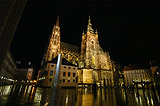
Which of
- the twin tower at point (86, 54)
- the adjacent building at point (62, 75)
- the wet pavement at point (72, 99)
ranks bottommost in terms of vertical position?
the wet pavement at point (72, 99)

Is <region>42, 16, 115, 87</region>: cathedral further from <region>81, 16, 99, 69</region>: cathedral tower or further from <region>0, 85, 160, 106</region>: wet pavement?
A: <region>0, 85, 160, 106</region>: wet pavement

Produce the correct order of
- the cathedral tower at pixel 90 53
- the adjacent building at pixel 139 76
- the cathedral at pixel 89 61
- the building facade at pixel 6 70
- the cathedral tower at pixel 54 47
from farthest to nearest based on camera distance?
the cathedral tower at pixel 54 47 < the cathedral tower at pixel 90 53 < the cathedral at pixel 89 61 < the adjacent building at pixel 139 76 < the building facade at pixel 6 70

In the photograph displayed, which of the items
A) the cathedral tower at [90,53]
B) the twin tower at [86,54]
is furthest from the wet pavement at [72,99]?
the cathedral tower at [90,53]

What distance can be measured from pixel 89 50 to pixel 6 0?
43.0m

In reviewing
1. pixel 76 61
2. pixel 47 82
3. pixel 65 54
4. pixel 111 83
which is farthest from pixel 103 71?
pixel 47 82

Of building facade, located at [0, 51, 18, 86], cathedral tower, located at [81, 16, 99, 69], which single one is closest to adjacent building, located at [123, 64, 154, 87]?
cathedral tower, located at [81, 16, 99, 69]

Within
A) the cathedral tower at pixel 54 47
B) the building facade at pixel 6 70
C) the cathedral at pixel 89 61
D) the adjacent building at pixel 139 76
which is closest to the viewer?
the building facade at pixel 6 70

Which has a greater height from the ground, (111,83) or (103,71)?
(103,71)

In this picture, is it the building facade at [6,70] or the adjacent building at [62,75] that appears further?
the adjacent building at [62,75]

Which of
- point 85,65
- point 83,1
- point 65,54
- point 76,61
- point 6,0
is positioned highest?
point 65,54

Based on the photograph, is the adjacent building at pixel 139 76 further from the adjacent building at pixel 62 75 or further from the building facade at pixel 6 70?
the building facade at pixel 6 70

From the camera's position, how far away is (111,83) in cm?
4450

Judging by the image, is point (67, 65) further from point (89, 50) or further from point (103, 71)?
point (103, 71)

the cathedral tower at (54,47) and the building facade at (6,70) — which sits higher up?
the cathedral tower at (54,47)
